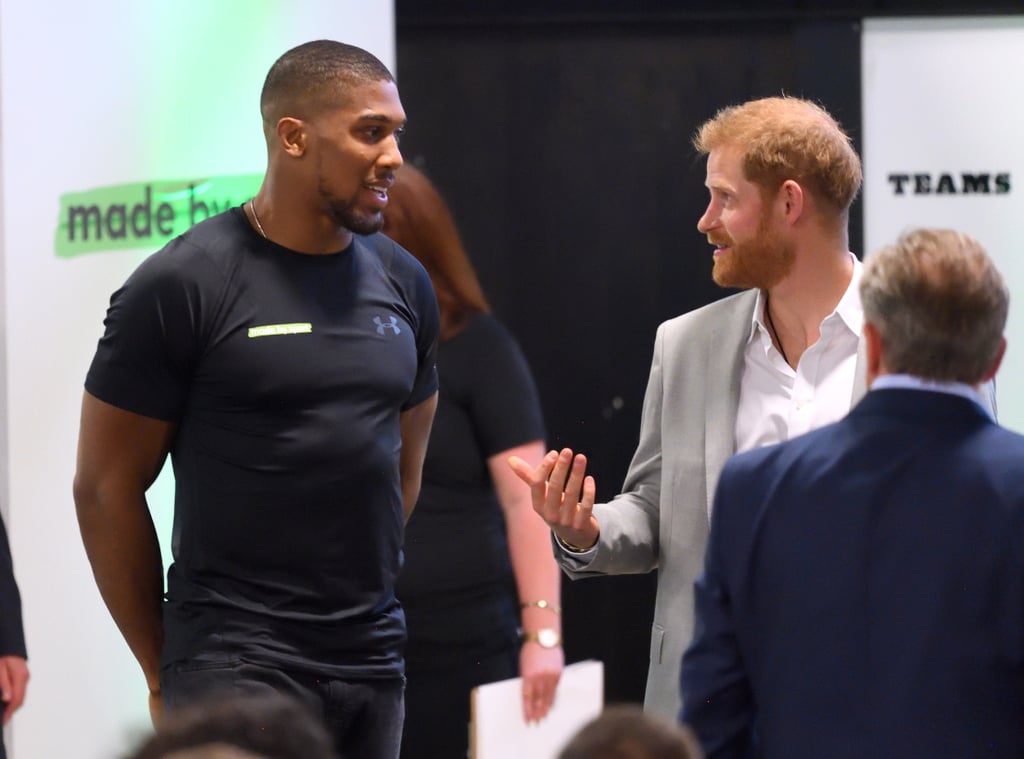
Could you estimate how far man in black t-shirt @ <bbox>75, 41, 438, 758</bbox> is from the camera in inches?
92.6

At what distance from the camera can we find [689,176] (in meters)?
4.65

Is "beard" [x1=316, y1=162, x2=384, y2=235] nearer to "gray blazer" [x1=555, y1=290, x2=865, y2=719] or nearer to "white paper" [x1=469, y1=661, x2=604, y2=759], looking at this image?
Result: "gray blazer" [x1=555, y1=290, x2=865, y2=719]

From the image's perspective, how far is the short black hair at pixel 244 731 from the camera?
114 centimetres

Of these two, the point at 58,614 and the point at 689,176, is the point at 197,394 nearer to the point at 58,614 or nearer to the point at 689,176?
the point at 58,614

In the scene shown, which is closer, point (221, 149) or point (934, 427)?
point (934, 427)

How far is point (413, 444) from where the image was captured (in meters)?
2.79

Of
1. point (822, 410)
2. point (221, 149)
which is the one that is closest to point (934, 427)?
point (822, 410)

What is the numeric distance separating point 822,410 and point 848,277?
0.86 feet

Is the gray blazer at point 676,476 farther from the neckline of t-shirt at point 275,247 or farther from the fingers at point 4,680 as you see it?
the fingers at point 4,680

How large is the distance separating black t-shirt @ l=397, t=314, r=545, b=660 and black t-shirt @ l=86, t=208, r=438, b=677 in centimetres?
67

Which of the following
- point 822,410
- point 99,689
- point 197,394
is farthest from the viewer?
point 99,689

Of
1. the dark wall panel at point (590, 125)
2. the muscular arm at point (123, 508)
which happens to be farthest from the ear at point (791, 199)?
the dark wall panel at point (590, 125)

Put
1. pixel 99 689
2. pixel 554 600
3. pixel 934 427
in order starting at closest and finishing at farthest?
1. pixel 934 427
2. pixel 554 600
3. pixel 99 689

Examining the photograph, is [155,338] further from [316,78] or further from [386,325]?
[316,78]
